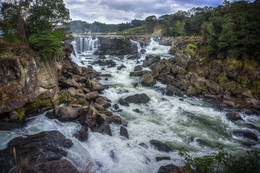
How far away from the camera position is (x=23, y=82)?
10734mm

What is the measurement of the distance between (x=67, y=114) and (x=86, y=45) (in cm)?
4002

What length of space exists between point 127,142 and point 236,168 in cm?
704

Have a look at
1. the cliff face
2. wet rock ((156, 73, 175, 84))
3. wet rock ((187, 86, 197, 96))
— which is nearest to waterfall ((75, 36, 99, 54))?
wet rock ((156, 73, 175, 84))

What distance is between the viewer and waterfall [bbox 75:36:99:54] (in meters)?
45.9

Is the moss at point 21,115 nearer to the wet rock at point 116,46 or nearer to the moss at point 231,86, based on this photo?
the moss at point 231,86

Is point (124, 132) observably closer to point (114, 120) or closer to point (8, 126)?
point (114, 120)

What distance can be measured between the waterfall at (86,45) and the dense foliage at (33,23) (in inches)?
1330

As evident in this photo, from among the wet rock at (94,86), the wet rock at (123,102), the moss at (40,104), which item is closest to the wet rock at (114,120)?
the wet rock at (123,102)

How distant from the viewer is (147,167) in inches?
333

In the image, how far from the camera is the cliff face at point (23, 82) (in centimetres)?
974

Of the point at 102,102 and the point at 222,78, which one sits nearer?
the point at 102,102

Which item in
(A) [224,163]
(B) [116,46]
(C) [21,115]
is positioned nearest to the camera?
(A) [224,163]

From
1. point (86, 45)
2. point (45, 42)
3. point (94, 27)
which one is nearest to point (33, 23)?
point (45, 42)

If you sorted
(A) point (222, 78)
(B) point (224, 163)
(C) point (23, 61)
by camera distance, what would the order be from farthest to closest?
(A) point (222, 78) → (C) point (23, 61) → (B) point (224, 163)
